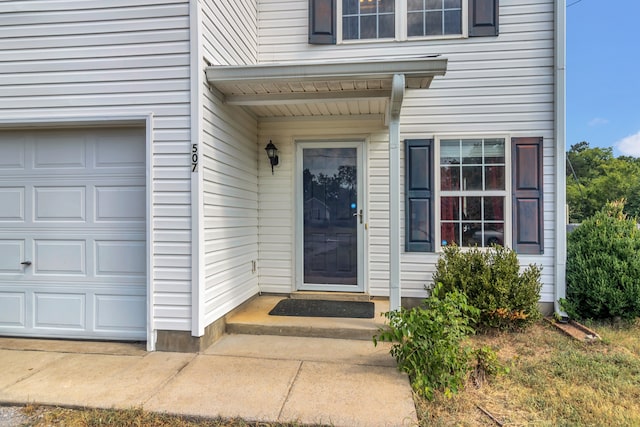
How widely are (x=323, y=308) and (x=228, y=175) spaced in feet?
6.08

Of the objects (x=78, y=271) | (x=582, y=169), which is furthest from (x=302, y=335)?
(x=582, y=169)

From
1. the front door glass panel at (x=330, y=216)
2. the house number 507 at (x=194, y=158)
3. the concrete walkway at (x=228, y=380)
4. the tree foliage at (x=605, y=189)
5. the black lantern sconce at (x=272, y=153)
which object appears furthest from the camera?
the tree foliage at (x=605, y=189)

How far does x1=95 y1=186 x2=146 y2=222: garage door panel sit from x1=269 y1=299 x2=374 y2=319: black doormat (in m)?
1.76

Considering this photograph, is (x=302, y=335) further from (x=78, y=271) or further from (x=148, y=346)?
(x=78, y=271)

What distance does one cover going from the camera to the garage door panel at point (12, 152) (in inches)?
143

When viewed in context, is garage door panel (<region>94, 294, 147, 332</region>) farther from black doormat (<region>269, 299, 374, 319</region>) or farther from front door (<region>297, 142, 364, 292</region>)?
front door (<region>297, 142, 364, 292</region>)

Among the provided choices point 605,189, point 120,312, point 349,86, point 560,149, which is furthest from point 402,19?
point 605,189

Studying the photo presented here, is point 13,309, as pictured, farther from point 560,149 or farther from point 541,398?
point 560,149

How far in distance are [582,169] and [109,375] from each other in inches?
1839

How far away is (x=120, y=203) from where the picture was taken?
11.5 ft

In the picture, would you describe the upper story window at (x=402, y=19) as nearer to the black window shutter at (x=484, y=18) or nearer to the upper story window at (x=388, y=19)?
the upper story window at (x=388, y=19)

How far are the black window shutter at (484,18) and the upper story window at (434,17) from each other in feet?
0.55

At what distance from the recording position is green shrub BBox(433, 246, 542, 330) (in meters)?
3.83

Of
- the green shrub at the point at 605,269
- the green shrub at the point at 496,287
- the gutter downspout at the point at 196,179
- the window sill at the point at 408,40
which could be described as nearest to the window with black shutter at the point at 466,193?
the green shrub at the point at 496,287
